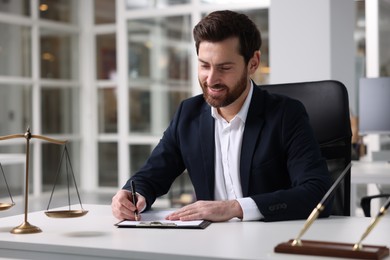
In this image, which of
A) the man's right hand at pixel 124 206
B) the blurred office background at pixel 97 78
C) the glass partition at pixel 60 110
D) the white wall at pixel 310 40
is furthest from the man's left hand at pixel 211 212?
the glass partition at pixel 60 110

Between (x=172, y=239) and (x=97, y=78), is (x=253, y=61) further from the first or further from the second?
(x=97, y=78)

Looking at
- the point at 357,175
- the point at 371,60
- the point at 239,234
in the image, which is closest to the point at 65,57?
the point at 371,60

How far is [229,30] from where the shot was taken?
253cm

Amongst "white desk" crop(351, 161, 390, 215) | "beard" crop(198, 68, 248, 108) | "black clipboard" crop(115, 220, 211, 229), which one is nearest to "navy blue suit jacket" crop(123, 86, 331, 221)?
"beard" crop(198, 68, 248, 108)

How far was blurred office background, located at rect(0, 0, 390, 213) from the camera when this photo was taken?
9820 mm

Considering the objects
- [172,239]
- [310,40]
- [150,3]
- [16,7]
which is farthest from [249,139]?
[16,7]

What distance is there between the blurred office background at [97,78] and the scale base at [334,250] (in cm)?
750

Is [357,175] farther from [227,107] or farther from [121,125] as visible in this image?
[121,125]

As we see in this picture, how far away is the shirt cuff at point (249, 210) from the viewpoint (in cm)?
218

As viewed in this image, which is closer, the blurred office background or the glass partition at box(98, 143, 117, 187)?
the blurred office background

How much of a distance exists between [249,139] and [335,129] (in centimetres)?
48

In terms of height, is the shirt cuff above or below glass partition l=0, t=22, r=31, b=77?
below

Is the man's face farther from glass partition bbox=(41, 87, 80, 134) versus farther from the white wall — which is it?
glass partition bbox=(41, 87, 80, 134)

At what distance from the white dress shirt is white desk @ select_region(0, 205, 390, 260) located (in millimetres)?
461
